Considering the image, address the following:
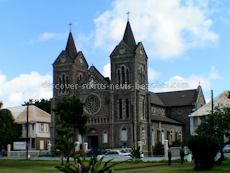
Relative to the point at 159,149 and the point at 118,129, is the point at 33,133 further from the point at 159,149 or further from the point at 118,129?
the point at 159,149

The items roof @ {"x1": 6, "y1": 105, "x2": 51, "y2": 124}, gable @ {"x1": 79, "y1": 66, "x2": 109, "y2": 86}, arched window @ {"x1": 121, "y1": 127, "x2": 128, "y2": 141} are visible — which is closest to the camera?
arched window @ {"x1": 121, "y1": 127, "x2": 128, "y2": 141}

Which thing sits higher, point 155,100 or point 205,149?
point 155,100

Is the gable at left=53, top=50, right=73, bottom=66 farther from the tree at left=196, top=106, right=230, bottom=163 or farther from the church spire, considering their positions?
the tree at left=196, top=106, right=230, bottom=163

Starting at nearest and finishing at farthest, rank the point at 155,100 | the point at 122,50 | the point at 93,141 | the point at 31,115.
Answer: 1. the point at 122,50
2. the point at 93,141
3. the point at 155,100
4. the point at 31,115

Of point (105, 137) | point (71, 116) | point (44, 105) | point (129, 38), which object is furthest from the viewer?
point (44, 105)

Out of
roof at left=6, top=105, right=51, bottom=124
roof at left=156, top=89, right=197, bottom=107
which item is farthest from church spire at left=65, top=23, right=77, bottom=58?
roof at left=156, top=89, right=197, bottom=107

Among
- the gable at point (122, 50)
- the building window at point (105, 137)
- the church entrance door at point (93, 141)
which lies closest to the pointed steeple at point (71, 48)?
the gable at point (122, 50)

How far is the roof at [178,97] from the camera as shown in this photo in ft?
234

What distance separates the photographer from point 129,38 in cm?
5931

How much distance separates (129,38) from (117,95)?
9655 millimetres

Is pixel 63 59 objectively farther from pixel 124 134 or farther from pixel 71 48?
pixel 124 134

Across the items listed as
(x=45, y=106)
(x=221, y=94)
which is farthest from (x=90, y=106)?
(x=45, y=106)

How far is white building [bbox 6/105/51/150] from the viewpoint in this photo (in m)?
68.9

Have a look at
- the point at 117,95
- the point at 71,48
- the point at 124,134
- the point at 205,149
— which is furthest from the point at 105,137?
the point at 205,149
